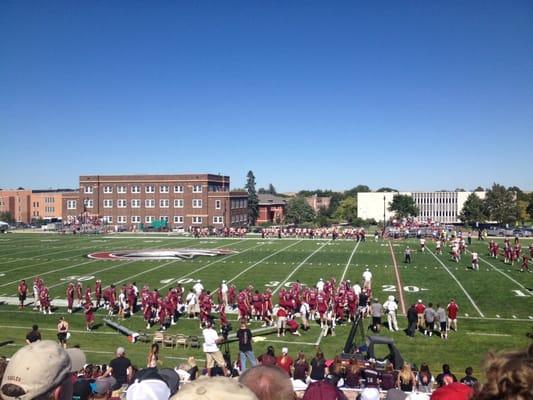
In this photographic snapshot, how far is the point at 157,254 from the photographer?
1490 inches

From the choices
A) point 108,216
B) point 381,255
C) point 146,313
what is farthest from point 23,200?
point 146,313

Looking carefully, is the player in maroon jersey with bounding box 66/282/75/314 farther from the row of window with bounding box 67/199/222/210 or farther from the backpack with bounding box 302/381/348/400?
the row of window with bounding box 67/199/222/210

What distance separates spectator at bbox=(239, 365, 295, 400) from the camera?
7.70 feet

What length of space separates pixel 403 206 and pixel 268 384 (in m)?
103

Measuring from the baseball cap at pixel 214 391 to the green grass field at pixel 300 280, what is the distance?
7.44m

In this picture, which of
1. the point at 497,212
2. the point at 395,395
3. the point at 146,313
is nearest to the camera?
the point at 395,395

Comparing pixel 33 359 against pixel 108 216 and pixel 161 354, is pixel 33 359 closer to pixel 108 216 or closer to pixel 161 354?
pixel 161 354

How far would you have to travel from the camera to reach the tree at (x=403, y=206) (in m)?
101

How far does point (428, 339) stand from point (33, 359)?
1549cm

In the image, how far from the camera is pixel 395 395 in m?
7.09

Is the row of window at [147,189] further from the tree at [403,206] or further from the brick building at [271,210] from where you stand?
the tree at [403,206]

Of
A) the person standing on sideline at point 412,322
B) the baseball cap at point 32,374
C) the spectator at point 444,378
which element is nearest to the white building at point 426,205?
the person standing on sideline at point 412,322

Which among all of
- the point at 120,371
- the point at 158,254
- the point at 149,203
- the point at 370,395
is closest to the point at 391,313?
the point at 120,371

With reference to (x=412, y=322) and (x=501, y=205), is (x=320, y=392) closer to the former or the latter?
(x=412, y=322)
